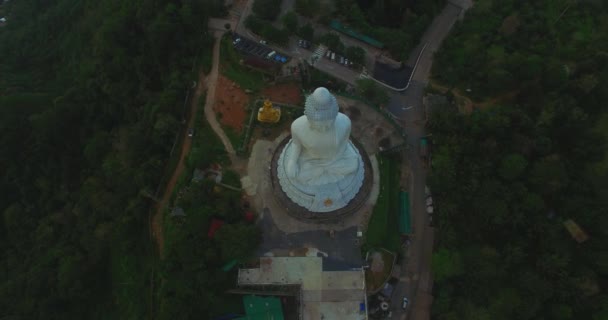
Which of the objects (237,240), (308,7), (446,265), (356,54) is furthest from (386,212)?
(308,7)

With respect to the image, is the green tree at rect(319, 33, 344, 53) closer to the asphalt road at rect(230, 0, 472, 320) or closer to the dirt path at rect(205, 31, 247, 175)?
the asphalt road at rect(230, 0, 472, 320)

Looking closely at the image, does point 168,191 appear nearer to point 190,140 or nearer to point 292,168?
point 190,140

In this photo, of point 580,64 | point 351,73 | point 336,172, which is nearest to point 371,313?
point 336,172

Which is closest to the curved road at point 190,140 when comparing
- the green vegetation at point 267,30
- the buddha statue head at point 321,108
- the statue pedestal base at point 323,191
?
the green vegetation at point 267,30

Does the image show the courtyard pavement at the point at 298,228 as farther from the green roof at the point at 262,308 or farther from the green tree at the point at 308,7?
the green tree at the point at 308,7

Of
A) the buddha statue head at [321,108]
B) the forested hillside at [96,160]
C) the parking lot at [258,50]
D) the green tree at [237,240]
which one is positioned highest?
the buddha statue head at [321,108]
